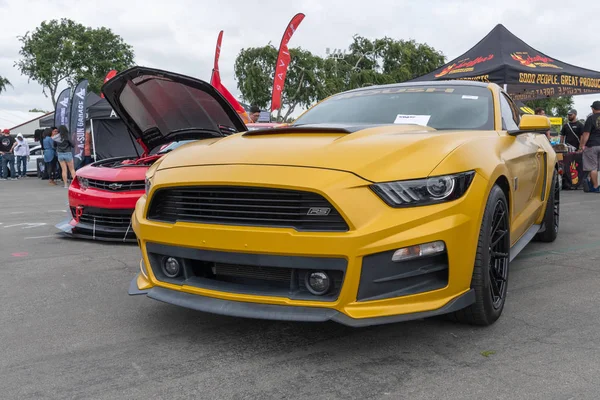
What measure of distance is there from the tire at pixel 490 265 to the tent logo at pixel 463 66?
34.7 feet

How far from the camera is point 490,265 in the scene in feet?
10.2

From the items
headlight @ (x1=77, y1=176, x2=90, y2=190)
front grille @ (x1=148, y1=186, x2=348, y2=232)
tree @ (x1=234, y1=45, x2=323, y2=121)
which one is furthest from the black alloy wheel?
tree @ (x1=234, y1=45, x2=323, y2=121)

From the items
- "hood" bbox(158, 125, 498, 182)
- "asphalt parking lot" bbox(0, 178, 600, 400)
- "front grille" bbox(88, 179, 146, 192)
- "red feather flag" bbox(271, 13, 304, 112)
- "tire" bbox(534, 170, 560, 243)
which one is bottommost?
"asphalt parking lot" bbox(0, 178, 600, 400)

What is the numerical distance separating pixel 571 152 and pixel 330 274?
11908mm

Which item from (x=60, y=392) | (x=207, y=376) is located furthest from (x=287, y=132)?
(x=60, y=392)

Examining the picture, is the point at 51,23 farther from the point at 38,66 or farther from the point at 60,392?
the point at 60,392

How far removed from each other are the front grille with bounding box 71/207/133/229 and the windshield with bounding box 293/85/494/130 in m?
2.51

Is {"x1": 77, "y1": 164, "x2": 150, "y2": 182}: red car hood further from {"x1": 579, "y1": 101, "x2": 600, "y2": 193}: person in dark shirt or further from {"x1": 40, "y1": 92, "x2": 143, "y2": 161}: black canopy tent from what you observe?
{"x1": 40, "y1": 92, "x2": 143, "y2": 161}: black canopy tent

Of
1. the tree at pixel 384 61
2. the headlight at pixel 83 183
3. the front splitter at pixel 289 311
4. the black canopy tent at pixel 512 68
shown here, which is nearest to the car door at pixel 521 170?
the front splitter at pixel 289 311

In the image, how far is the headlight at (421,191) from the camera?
8.63ft

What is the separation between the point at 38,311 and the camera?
367 cm

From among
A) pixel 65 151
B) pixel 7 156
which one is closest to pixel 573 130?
pixel 65 151

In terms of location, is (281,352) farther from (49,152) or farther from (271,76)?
(271,76)

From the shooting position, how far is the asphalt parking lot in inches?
95.5
